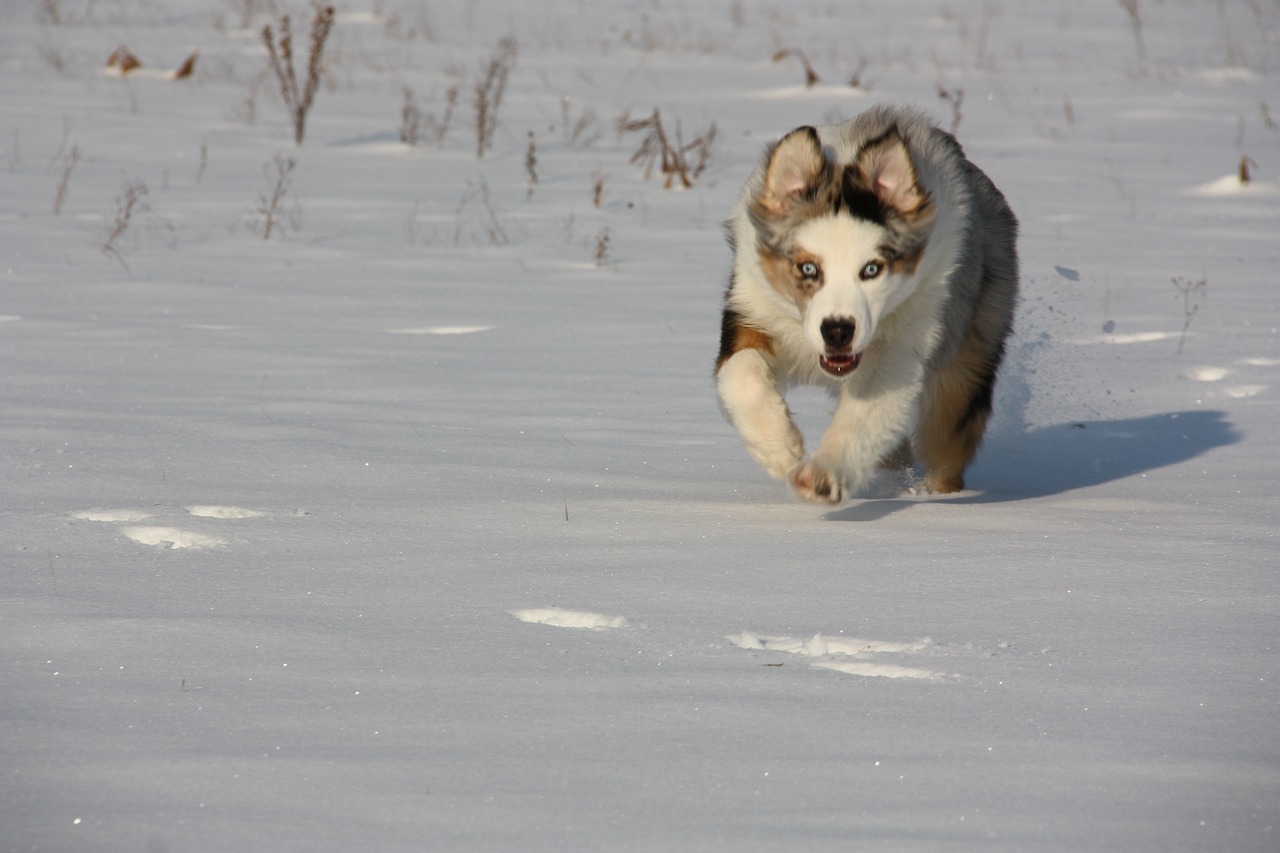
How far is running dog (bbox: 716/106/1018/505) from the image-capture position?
4.06 m

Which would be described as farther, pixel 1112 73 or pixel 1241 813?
pixel 1112 73

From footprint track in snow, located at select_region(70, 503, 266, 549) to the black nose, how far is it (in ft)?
5.27

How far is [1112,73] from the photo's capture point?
15.5 metres

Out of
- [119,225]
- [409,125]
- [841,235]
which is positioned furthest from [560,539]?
[409,125]

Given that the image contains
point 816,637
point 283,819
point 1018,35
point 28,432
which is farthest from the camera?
point 1018,35

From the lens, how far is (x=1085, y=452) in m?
5.50

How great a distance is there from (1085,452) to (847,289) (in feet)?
6.41

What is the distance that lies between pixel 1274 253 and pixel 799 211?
565cm

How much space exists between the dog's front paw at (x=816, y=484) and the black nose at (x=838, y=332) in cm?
36

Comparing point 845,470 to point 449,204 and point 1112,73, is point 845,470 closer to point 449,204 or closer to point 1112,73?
point 449,204

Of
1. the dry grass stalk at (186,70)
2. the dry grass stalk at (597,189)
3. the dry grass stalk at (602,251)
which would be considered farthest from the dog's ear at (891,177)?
the dry grass stalk at (186,70)

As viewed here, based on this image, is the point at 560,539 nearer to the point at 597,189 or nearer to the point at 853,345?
the point at 853,345

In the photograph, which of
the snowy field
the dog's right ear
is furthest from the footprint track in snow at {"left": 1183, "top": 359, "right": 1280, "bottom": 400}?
the dog's right ear

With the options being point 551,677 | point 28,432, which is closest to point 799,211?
point 551,677
